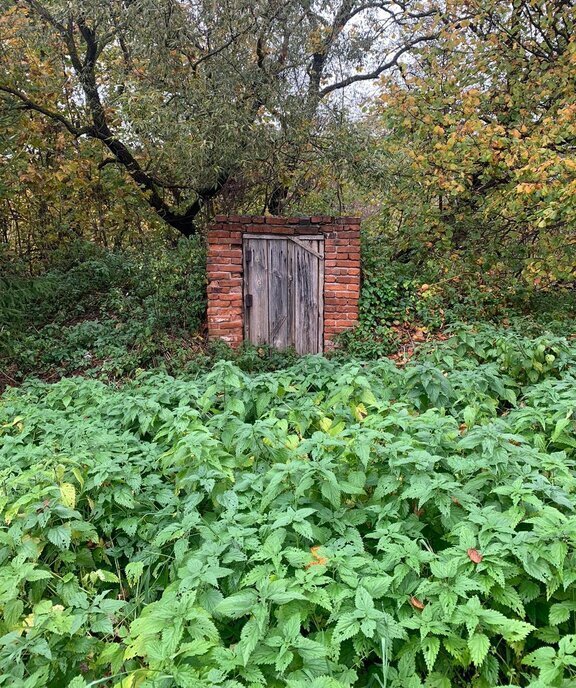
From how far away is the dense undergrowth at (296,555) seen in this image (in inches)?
62.3

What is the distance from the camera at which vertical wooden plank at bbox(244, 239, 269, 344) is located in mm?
6387

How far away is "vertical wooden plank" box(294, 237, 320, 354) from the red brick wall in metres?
0.15

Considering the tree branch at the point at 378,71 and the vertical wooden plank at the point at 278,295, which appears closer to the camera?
the vertical wooden plank at the point at 278,295

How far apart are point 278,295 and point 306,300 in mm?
380

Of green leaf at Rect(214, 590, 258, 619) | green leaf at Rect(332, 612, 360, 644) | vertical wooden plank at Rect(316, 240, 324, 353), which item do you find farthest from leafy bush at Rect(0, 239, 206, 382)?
green leaf at Rect(332, 612, 360, 644)

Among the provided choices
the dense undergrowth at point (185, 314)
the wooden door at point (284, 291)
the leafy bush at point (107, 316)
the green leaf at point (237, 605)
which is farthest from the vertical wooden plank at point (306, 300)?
the green leaf at point (237, 605)

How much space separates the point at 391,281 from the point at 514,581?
214 inches

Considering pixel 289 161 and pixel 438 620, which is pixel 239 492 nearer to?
pixel 438 620

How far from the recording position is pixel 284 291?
255 inches

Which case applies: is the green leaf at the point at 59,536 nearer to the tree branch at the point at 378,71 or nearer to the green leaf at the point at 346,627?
the green leaf at the point at 346,627

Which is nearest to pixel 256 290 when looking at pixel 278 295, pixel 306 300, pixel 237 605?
pixel 278 295

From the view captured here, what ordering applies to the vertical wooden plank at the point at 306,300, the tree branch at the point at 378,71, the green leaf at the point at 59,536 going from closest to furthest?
the green leaf at the point at 59,536 < the vertical wooden plank at the point at 306,300 < the tree branch at the point at 378,71

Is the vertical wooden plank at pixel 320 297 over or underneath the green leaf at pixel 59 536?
over

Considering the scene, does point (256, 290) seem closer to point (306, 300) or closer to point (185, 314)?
point (306, 300)
